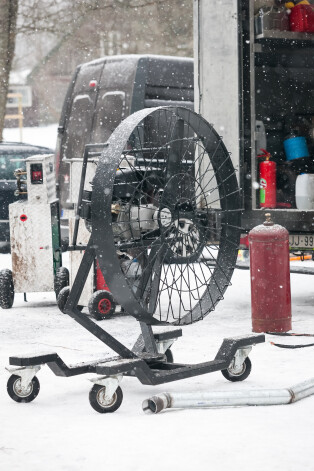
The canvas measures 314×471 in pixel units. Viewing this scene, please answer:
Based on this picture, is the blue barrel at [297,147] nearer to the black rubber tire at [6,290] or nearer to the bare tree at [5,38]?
the black rubber tire at [6,290]

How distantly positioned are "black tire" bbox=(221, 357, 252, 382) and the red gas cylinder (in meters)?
1.45

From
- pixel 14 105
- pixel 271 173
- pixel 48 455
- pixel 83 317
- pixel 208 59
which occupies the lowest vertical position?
pixel 48 455

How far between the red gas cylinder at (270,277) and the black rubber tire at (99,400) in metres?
2.32

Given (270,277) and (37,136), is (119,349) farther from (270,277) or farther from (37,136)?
(37,136)

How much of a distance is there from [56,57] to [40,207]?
102 feet

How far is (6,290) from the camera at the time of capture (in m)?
8.53

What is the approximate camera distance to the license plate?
7.68 meters

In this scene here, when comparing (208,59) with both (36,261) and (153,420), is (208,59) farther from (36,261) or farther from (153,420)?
(153,420)

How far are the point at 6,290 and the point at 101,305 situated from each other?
1158mm

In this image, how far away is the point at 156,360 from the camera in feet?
17.0

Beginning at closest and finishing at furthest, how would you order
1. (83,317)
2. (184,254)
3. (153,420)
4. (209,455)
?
(209,455)
(153,420)
(83,317)
(184,254)

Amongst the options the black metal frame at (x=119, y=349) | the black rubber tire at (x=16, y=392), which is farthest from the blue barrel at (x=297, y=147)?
the black rubber tire at (x=16, y=392)

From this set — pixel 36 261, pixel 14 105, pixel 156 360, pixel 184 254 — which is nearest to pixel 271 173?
pixel 36 261

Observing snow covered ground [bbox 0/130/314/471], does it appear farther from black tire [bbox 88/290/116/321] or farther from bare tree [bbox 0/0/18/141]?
bare tree [bbox 0/0/18/141]
